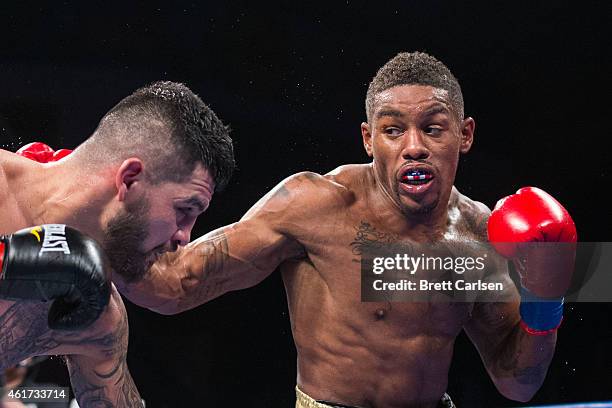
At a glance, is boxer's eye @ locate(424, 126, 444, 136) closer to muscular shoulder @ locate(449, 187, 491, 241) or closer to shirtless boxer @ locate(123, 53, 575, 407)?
shirtless boxer @ locate(123, 53, 575, 407)

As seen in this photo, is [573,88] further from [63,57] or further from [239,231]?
[63,57]

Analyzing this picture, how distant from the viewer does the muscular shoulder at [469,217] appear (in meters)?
2.32

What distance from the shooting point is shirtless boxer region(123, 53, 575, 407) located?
2141 millimetres

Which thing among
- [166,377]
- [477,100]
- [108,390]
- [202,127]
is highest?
[202,127]

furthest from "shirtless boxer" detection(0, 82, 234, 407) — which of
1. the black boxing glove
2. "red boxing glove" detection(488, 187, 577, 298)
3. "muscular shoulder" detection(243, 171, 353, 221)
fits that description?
"red boxing glove" detection(488, 187, 577, 298)

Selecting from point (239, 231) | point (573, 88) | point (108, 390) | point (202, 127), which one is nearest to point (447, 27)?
point (573, 88)

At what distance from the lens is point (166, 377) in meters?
3.23

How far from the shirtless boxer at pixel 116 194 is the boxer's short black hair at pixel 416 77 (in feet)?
2.03

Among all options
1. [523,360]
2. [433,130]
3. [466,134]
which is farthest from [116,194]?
[523,360]

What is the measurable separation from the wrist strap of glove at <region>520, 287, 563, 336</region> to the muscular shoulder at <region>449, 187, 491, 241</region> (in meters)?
0.24

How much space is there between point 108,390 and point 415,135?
1019mm

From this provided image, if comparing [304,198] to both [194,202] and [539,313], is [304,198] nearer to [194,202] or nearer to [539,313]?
[194,202]

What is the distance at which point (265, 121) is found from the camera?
10.7 ft

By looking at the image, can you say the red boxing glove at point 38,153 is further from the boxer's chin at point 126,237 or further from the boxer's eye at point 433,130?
the boxer's eye at point 433,130
